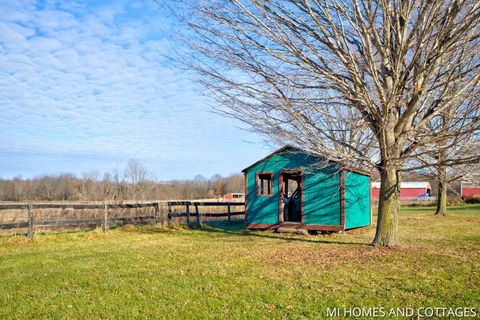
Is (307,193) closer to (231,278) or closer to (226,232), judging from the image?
(226,232)

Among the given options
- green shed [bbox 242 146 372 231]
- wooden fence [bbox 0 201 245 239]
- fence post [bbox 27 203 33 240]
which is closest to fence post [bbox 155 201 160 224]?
wooden fence [bbox 0 201 245 239]

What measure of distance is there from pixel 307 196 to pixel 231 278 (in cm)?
854

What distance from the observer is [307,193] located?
50.0ft

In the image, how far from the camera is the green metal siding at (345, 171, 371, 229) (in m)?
15.0

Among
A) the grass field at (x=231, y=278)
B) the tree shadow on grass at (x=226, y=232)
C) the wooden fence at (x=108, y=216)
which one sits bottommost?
the tree shadow on grass at (x=226, y=232)

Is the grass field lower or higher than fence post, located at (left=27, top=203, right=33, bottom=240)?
lower

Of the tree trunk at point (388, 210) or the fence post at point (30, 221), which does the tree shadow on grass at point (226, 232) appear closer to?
the tree trunk at point (388, 210)

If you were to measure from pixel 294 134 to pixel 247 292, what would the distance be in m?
4.48

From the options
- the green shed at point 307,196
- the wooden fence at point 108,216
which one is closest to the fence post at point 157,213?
the wooden fence at point 108,216

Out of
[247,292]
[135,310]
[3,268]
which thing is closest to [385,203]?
[247,292]

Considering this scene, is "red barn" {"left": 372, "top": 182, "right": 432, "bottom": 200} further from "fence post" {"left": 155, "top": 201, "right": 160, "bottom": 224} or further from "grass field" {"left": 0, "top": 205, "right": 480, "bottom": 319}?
"grass field" {"left": 0, "top": 205, "right": 480, "bottom": 319}

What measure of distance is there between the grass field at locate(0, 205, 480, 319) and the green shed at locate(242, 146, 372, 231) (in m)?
2.69

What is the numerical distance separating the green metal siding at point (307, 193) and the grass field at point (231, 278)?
2.69 m

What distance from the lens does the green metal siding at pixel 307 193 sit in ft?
48.4
